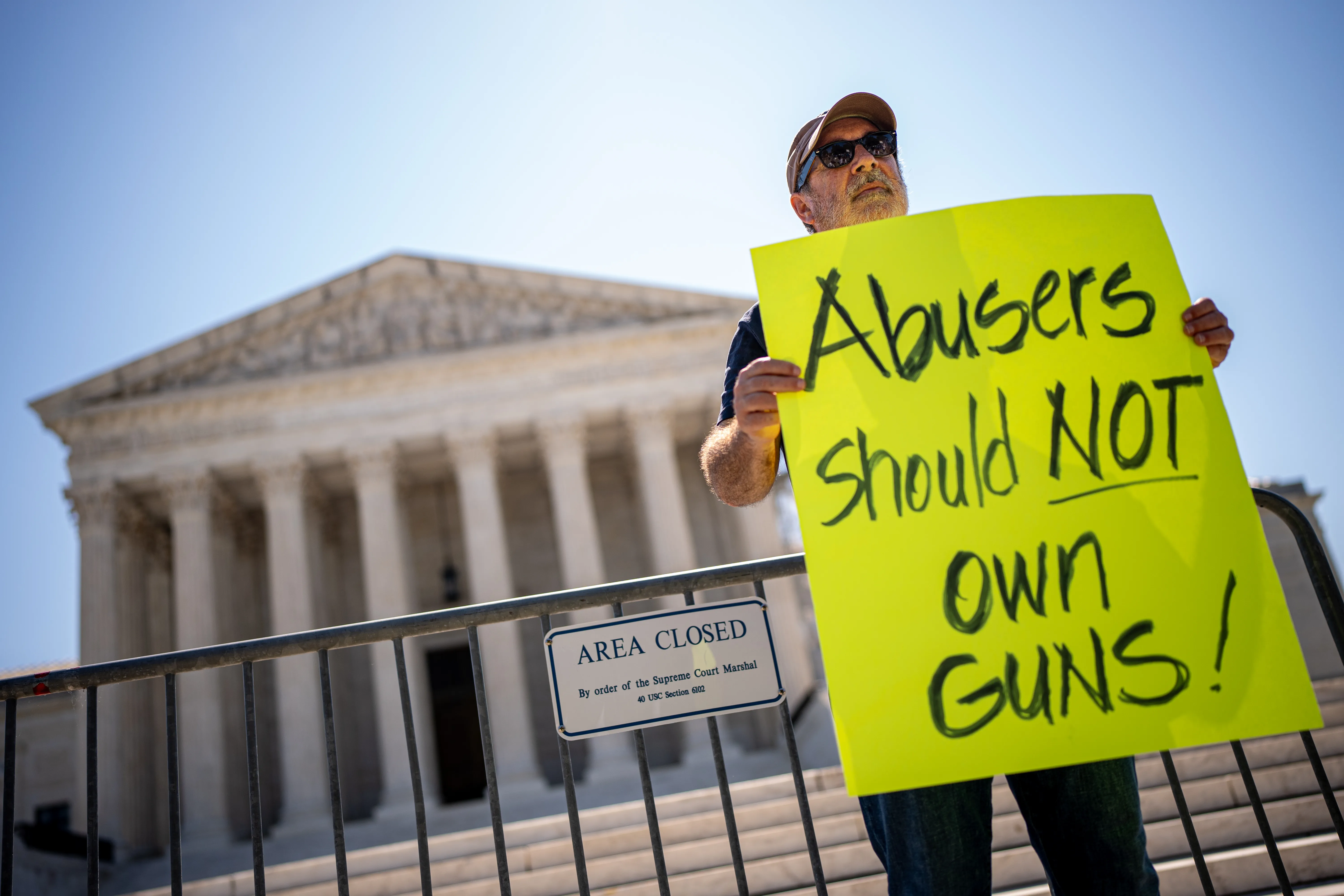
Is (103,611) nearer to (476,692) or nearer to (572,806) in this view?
(476,692)

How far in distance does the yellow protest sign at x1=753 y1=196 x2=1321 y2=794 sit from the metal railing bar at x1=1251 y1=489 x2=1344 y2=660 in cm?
97

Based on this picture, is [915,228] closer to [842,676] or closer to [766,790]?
[842,676]

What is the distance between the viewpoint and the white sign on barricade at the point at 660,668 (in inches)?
105

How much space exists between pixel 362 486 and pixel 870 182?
19872mm

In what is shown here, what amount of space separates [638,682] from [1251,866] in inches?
248

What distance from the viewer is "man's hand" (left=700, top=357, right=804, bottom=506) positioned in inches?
78.9

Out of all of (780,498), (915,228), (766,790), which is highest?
(780,498)

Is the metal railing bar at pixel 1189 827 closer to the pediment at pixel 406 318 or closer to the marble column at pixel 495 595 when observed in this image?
the marble column at pixel 495 595

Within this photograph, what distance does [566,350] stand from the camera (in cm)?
2144

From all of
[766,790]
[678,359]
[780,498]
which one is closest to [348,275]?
[678,359]

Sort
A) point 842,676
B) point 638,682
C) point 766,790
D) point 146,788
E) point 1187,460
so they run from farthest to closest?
point 146,788
point 766,790
point 638,682
point 1187,460
point 842,676

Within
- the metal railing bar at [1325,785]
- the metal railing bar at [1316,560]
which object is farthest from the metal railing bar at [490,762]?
the metal railing bar at [1316,560]

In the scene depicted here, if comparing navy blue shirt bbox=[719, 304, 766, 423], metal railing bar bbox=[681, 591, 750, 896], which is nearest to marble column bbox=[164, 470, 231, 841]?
metal railing bar bbox=[681, 591, 750, 896]

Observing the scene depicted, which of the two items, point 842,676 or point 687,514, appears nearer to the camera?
point 842,676
